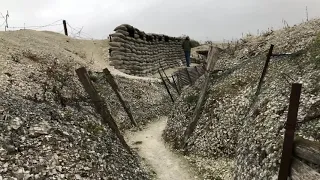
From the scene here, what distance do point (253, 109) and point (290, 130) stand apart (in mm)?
5877

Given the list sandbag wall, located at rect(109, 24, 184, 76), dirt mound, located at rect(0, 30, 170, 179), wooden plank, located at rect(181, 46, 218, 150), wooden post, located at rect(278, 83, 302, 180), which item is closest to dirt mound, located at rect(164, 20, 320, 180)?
wooden plank, located at rect(181, 46, 218, 150)

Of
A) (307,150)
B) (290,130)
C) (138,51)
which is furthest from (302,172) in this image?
(138,51)

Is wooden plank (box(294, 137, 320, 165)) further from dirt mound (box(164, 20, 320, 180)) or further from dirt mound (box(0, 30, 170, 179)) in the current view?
dirt mound (box(0, 30, 170, 179))

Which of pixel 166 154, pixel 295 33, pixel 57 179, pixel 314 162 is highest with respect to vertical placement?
pixel 295 33

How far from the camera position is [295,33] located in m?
20.0

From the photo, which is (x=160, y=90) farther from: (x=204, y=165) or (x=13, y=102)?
(x=13, y=102)

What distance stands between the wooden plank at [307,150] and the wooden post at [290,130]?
148 mm

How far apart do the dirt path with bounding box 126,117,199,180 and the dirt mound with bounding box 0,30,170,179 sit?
95cm

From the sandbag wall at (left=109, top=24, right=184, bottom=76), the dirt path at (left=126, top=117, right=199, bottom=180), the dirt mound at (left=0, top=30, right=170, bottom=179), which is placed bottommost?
the dirt path at (left=126, top=117, right=199, bottom=180)

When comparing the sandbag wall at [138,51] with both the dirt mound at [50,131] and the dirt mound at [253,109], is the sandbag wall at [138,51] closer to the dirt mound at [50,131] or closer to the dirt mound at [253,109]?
the dirt mound at [50,131]

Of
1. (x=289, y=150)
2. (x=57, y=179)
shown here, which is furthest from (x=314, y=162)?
(x=57, y=179)

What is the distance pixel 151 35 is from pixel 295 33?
21954 mm

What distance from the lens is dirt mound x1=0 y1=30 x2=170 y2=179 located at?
367 inches

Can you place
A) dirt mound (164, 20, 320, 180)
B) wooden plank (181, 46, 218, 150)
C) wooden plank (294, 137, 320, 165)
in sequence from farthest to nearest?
wooden plank (181, 46, 218, 150) < dirt mound (164, 20, 320, 180) < wooden plank (294, 137, 320, 165)
